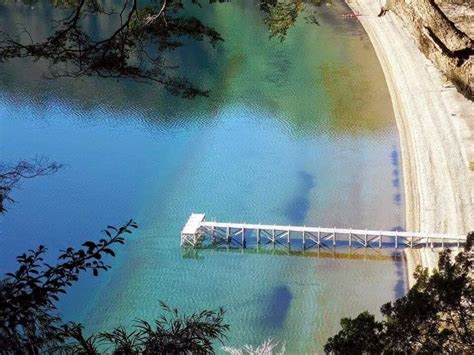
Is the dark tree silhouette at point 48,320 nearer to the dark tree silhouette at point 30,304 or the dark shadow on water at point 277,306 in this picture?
the dark tree silhouette at point 30,304

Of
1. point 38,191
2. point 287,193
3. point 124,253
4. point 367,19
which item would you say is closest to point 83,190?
point 38,191

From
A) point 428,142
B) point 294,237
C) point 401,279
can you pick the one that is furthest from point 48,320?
point 428,142

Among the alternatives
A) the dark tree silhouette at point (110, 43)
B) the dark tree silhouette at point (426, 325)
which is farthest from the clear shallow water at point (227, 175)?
the dark tree silhouette at point (110, 43)

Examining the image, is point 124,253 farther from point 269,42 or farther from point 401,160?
point 269,42

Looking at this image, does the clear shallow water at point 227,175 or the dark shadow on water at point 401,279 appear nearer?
the clear shallow water at point 227,175

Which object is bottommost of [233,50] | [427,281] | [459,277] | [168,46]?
[233,50]

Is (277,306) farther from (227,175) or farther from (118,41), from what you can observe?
(118,41)
